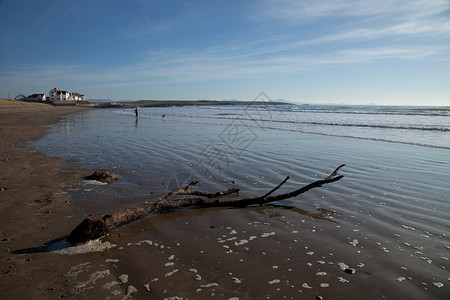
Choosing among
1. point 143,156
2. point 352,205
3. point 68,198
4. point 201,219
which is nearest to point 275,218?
point 201,219

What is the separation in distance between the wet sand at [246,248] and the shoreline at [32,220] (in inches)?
0.7

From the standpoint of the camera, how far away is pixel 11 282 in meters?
2.86

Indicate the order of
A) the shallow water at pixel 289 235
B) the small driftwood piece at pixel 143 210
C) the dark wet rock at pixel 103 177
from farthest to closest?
the dark wet rock at pixel 103 177 < the small driftwood piece at pixel 143 210 < the shallow water at pixel 289 235

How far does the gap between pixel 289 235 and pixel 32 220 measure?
4.32 meters

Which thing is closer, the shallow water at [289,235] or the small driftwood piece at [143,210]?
the shallow water at [289,235]

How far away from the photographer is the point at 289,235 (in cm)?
428

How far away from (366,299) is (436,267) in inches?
54.4

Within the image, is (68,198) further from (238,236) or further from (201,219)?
(238,236)

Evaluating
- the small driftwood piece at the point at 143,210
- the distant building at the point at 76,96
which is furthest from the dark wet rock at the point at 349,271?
the distant building at the point at 76,96

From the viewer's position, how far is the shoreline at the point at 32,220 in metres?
2.88

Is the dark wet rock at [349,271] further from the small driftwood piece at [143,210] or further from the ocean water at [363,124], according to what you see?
the ocean water at [363,124]

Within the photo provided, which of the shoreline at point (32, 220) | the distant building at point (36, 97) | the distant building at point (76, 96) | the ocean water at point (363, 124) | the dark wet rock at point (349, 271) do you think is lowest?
the dark wet rock at point (349, 271)

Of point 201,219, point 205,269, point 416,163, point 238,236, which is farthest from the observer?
point 416,163

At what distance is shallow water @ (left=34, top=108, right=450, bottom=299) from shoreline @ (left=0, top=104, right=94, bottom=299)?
59 cm
